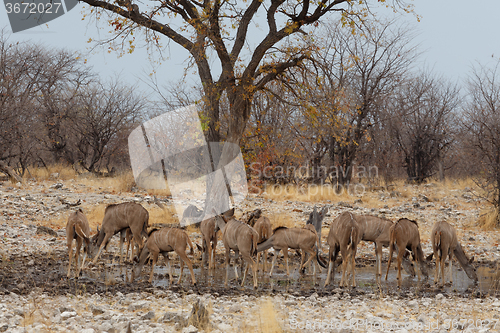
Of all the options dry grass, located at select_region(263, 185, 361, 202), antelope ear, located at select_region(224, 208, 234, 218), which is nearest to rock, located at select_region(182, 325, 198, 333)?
antelope ear, located at select_region(224, 208, 234, 218)

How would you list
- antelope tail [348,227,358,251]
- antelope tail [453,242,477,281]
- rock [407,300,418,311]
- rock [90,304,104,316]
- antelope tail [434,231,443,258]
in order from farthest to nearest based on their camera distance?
antelope tail [453,242,477,281] < antelope tail [434,231,443,258] < antelope tail [348,227,358,251] < rock [407,300,418,311] < rock [90,304,104,316]

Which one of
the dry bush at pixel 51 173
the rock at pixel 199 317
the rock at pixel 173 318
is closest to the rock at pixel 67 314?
the rock at pixel 173 318

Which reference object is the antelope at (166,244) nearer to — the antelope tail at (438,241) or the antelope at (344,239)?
the antelope at (344,239)

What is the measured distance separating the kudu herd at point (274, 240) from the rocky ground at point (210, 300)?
375mm

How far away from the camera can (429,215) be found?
60.4 feet

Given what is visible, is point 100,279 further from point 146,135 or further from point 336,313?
point 146,135

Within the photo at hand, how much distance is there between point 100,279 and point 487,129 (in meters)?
13.7

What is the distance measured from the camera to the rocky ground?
584 cm

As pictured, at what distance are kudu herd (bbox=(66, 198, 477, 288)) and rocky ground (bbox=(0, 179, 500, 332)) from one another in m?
0.38

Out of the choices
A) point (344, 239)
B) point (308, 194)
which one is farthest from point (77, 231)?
point (308, 194)

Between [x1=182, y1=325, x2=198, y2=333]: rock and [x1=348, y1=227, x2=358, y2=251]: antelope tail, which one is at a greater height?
[x1=348, y1=227, x2=358, y2=251]: antelope tail

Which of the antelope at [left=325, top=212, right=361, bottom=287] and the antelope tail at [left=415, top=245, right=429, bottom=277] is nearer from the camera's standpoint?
the antelope at [left=325, top=212, right=361, bottom=287]

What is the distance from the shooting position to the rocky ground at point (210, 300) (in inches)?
230

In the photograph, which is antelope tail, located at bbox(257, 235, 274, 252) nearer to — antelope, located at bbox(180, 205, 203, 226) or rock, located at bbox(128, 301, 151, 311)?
rock, located at bbox(128, 301, 151, 311)
